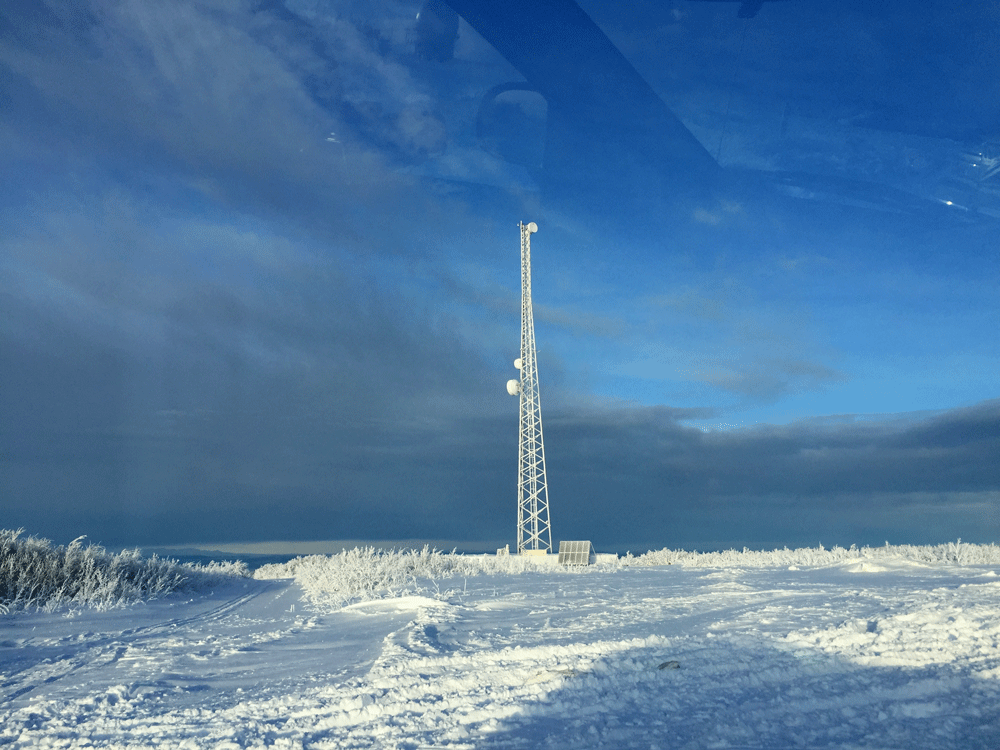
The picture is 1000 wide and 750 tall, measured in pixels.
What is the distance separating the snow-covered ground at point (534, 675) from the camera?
140 inches

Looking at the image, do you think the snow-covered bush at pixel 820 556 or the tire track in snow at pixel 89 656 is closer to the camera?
the tire track in snow at pixel 89 656

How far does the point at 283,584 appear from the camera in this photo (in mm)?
14359

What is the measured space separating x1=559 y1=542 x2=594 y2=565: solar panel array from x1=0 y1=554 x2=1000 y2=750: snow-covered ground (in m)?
9.78

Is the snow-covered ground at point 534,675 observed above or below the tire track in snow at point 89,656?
above

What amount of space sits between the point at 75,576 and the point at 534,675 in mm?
9734

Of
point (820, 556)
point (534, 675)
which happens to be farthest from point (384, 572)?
point (820, 556)

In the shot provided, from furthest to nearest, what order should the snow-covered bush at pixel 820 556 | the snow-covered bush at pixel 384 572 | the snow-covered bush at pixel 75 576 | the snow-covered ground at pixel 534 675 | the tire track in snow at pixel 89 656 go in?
the snow-covered bush at pixel 820 556, the snow-covered bush at pixel 384 572, the snow-covered bush at pixel 75 576, the tire track in snow at pixel 89 656, the snow-covered ground at pixel 534 675

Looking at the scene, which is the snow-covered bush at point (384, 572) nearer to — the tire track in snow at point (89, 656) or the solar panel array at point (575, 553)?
the solar panel array at point (575, 553)

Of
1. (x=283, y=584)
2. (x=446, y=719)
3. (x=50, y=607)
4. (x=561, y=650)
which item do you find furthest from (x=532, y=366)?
(x=446, y=719)

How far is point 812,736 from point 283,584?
13.1m

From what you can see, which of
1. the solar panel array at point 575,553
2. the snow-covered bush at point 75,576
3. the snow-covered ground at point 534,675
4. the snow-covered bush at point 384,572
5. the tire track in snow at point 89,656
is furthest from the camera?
the solar panel array at point 575,553

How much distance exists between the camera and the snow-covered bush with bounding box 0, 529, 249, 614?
927cm

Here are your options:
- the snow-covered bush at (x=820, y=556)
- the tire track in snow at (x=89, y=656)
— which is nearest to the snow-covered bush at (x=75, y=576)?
the tire track in snow at (x=89, y=656)

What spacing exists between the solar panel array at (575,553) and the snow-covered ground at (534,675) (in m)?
9.78
